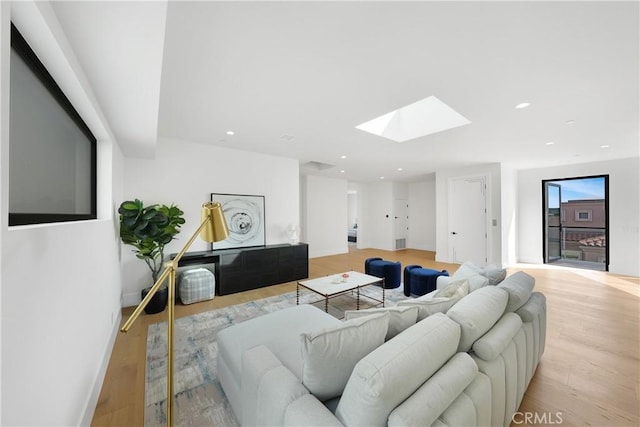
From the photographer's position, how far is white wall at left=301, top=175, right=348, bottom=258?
7.15m

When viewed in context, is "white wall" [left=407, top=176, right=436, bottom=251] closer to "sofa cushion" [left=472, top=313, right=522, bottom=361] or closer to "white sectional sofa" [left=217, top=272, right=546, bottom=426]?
"white sectional sofa" [left=217, top=272, right=546, bottom=426]

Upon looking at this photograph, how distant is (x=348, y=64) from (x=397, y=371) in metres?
2.04

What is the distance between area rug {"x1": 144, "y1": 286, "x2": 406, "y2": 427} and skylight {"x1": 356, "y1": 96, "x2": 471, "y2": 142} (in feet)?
8.41

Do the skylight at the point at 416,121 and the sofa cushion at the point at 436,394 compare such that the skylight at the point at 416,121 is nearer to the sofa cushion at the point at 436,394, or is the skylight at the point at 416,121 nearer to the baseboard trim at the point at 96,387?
the sofa cushion at the point at 436,394

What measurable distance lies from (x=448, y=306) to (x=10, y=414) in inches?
82.3

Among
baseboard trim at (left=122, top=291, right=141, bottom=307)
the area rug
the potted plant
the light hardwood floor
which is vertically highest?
the potted plant

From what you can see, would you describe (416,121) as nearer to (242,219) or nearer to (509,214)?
(242,219)

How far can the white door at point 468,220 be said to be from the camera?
6004 mm

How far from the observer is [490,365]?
4.17 ft

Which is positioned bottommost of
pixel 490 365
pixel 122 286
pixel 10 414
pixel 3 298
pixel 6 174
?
pixel 122 286

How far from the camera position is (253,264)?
4.29 metres

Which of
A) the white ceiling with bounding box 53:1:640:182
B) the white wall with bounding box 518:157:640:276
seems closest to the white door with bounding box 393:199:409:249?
the white wall with bounding box 518:157:640:276

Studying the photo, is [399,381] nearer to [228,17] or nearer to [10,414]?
[10,414]

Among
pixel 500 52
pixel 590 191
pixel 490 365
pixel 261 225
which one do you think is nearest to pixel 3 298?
pixel 490 365
